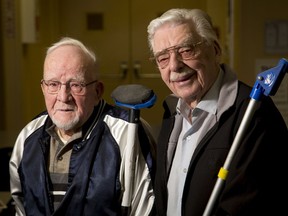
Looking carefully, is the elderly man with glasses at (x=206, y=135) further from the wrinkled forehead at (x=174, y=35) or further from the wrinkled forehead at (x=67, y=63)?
the wrinkled forehead at (x=67, y=63)

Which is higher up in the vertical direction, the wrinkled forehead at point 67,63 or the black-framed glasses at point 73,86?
the wrinkled forehead at point 67,63

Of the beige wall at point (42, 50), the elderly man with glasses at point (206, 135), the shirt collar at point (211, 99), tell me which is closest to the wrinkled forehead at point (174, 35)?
the elderly man with glasses at point (206, 135)

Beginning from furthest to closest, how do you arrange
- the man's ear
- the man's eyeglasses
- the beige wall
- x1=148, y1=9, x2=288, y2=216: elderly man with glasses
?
1. the beige wall
2. the man's ear
3. the man's eyeglasses
4. x1=148, y1=9, x2=288, y2=216: elderly man with glasses

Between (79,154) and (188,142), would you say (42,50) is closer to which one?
(79,154)

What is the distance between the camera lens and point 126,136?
1542 mm

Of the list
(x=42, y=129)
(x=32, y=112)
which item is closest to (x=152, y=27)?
(x=42, y=129)

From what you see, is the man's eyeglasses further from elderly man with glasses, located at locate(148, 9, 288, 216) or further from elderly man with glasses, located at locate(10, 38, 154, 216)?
elderly man with glasses, located at locate(10, 38, 154, 216)

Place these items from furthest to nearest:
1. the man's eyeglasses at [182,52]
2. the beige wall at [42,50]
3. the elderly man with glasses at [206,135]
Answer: the beige wall at [42,50]
the man's eyeglasses at [182,52]
the elderly man with glasses at [206,135]

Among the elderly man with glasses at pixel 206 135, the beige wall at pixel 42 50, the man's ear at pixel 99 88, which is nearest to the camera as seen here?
the elderly man with glasses at pixel 206 135

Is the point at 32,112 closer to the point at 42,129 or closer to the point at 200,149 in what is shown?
the point at 42,129

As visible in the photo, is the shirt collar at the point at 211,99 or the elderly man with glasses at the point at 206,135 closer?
the elderly man with glasses at the point at 206,135

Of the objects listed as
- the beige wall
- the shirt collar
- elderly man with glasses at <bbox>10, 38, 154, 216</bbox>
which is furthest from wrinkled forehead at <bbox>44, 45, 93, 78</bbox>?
the beige wall

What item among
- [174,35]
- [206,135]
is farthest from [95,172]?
[174,35]

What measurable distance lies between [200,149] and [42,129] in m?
0.59
